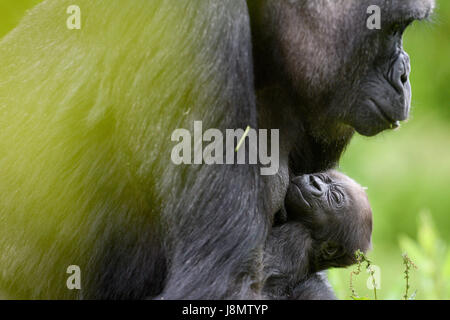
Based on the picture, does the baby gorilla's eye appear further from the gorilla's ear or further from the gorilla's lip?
the gorilla's lip

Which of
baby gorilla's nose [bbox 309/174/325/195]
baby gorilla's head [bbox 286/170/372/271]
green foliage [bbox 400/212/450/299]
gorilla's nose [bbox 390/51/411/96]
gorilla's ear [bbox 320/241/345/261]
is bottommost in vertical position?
green foliage [bbox 400/212/450/299]

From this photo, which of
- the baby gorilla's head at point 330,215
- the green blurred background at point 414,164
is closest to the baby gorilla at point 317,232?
the baby gorilla's head at point 330,215

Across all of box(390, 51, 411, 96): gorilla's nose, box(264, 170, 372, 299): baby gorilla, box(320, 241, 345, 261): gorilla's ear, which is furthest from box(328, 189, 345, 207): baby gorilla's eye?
box(390, 51, 411, 96): gorilla's nose

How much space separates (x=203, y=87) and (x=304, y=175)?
127cm

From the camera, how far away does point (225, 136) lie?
9.30 feet

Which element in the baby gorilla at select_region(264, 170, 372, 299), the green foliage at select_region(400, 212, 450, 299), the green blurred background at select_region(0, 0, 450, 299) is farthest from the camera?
the green blurred background at select_region(0, 0, 450, 299)

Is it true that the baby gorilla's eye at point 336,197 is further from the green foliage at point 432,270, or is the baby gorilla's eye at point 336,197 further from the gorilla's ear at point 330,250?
the green foliage at point 432,270

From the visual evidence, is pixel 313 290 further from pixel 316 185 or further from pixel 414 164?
pixel 414 164

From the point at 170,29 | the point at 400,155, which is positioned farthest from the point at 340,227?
the point at 400,155

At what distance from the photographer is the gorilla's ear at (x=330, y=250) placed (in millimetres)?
3922

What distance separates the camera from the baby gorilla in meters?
3.76

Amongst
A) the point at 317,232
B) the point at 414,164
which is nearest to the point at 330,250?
the point at 317,232

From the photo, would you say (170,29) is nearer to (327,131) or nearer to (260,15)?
(260,15)

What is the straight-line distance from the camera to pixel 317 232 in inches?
153
